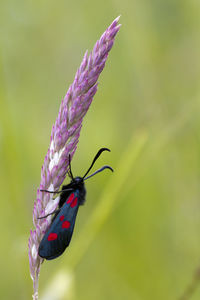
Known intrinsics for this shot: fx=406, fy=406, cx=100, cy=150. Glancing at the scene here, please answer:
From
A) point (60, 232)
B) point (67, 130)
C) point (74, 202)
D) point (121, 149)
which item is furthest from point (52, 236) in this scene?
point (121, 149)

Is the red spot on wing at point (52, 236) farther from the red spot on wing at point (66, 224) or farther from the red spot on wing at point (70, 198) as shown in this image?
the red spot on wing at point (70, 198)

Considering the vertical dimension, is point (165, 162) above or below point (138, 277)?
above

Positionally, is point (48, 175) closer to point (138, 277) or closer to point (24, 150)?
point (138, 277)

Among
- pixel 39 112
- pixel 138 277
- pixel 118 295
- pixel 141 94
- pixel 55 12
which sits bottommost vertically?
pixel 118 295

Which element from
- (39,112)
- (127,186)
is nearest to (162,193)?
(127,186)

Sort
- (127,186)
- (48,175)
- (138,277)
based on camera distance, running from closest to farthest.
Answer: (48,175)
(127,186)
(138,277)

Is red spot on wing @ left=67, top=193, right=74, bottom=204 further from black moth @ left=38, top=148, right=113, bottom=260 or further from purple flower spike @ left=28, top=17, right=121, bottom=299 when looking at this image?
purple flower spike @ left=28, top=17, right=121, bottom=299

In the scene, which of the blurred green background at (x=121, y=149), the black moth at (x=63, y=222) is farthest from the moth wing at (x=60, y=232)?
the blurred green background at (x=121, y=149)
